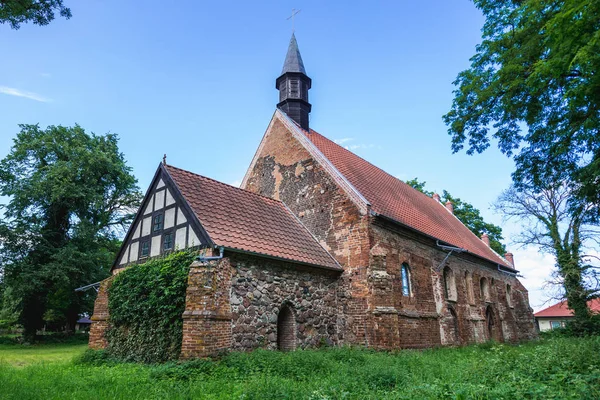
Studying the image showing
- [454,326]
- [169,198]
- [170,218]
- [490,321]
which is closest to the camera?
[170,218]

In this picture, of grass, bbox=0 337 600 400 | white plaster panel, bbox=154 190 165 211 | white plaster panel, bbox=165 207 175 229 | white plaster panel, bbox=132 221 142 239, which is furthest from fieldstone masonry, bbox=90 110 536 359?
white plaster panel, bbox=154 190 165 211

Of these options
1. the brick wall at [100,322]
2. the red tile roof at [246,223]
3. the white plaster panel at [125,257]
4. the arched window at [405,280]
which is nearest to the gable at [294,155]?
the red tile roof at [246,223]

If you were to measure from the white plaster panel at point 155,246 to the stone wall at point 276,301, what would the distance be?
122 inches

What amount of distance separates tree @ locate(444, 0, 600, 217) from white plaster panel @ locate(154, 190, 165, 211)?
874 cm

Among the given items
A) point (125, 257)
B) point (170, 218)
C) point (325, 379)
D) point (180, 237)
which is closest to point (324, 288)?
point (180, 237)

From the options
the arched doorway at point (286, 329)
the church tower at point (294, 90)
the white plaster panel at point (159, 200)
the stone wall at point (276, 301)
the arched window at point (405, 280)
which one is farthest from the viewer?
the church tower at point (294, 90)

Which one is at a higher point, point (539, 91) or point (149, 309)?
point (539, 91)

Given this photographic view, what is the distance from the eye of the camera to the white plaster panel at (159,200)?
1257 centimetres

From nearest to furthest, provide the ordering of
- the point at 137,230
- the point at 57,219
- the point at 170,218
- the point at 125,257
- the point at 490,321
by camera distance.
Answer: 1. the point at 170,218
2. the point at 137,230
3. the point at 125,257
4. the point at 490,321
5. the point at 57,219

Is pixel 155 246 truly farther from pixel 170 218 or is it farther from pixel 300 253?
pixel 300 253

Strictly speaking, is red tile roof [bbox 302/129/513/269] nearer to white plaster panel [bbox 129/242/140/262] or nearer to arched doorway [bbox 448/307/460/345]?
arched doorway [bbox 448/307/460/345]

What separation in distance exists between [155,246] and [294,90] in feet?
32.6

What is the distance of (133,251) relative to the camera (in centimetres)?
1330

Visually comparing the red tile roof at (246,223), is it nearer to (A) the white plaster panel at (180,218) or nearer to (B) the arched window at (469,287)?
(A) the white plaster panel at (180,218)
